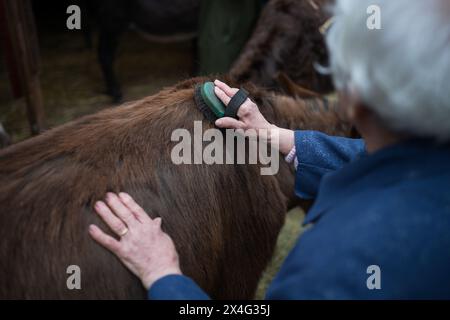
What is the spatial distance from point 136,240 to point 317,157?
649 millimetres

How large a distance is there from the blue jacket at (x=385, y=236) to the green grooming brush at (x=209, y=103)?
631 millimetres

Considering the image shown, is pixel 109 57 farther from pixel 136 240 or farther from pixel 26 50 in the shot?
pixel 136 240

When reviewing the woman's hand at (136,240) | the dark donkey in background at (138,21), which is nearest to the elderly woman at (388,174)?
the woman's hand at (136,240)

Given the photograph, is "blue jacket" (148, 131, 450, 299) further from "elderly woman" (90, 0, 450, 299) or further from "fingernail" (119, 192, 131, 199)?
"fingernail" (119, 192, 131, 199)

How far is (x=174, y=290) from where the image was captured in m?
1.07

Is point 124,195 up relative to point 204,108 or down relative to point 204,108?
down

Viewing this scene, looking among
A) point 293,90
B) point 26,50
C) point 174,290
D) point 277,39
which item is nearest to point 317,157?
point 174,290

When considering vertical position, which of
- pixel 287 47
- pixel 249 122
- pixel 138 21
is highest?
pixel 249 122

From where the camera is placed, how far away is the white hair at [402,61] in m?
0.79

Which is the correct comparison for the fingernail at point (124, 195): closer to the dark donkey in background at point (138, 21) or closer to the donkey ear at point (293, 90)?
the donkey ear at point (293, 90)

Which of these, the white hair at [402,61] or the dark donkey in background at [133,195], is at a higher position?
the white hair at [402,61]

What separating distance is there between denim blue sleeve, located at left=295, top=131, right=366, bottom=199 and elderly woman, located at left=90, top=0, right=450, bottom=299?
589 mm

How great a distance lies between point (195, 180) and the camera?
1.46 meters

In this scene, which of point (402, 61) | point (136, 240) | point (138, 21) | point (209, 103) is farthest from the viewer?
point (138, 21)
